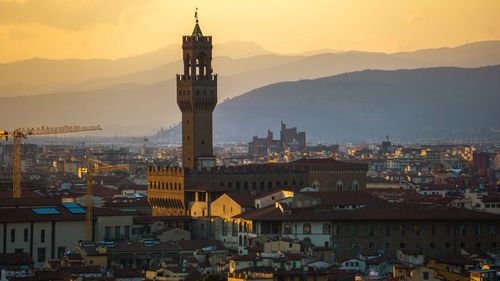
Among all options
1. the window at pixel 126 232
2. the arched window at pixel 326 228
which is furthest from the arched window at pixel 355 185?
the arched window at pixel 326 228

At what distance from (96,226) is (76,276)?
17.1 m

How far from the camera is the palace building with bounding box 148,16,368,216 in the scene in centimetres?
8775

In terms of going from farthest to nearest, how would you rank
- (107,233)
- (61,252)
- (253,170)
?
(253,170)
(107,233)
(61,252)

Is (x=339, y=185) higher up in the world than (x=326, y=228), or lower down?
higher up

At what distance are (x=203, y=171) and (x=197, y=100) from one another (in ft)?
17.6

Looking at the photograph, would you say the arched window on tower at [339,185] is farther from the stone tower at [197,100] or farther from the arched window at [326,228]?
the arched window at [326,228]

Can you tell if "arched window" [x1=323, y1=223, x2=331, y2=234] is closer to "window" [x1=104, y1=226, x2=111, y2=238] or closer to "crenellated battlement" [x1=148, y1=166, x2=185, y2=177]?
"window" [x1=104, y1=226, x2=111, y2=238]

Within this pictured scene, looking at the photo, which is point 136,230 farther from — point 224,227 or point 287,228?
point 287,228

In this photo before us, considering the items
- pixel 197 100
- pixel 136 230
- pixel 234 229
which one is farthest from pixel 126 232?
pixel 197 100

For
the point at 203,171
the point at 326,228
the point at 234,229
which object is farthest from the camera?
the point at 203,171

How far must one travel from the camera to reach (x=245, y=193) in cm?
8406

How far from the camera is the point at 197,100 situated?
93000 mm

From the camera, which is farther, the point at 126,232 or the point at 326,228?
the point at 126,232

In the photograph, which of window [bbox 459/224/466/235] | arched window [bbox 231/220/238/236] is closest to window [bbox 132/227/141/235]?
arched window [bbox 231/220/238/236]
